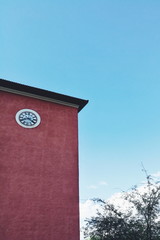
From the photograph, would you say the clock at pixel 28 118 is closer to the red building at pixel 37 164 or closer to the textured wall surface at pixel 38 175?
the red building at pixel 37 164

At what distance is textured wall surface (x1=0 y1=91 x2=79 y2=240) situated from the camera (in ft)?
30.7

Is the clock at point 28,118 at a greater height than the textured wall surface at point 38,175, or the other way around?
the clock at point 28,118

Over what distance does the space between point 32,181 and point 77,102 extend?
4.65 metres

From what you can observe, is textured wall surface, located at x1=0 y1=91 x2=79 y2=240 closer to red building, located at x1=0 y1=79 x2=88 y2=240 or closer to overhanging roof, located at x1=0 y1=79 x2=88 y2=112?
red building, located at x1=0 y1=79 x2=88 y2=240

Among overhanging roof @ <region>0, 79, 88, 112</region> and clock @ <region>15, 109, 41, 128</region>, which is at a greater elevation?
overhanging roof @ <region>0, 79, 88, 112</region>

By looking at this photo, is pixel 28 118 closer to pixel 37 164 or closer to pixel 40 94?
pixel 40 94

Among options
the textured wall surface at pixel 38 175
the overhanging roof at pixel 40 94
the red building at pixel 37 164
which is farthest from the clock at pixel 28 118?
the overhanging roof at pixel 40 94

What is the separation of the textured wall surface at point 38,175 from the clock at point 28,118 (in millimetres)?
172

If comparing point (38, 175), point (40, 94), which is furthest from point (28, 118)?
point (38, 175)

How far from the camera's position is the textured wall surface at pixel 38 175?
935 centimetres

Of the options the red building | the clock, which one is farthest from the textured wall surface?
the clock

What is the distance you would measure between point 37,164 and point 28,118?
2.17 meters

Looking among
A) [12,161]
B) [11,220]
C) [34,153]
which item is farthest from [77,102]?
[11,220]

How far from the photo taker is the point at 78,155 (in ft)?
37.9
